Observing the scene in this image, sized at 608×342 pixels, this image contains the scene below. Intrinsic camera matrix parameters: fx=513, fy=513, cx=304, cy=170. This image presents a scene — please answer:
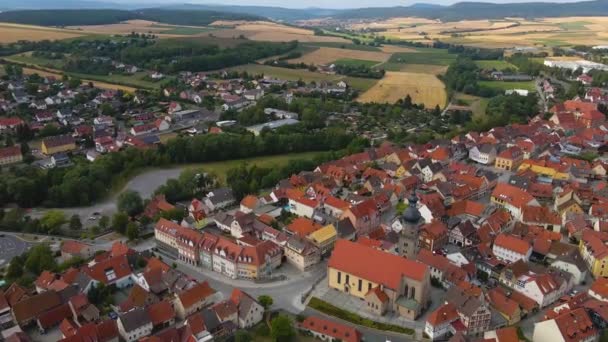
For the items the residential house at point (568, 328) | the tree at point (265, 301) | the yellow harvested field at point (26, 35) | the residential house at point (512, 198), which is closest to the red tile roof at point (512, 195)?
the residential house at point (512, 198)

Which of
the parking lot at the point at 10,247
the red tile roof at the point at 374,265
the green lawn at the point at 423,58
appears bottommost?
the parking lot at the point at 10,247

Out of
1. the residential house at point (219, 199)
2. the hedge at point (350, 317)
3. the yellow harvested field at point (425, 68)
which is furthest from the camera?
the yellow harvested field at point (425, 68)

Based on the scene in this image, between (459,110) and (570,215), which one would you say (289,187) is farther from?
(459,110)

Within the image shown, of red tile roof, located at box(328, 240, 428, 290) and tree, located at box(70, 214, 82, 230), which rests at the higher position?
red tile roof, located at box(328, 240, 428, 290)

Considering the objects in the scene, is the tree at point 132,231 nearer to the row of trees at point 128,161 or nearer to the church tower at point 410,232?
the row of trees at point 128,161

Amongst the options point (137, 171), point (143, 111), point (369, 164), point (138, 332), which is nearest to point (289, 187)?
point (369, 164)

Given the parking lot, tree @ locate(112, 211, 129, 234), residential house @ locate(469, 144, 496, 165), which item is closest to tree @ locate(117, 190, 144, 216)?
tree @ locate(112, 211, 129, 234)

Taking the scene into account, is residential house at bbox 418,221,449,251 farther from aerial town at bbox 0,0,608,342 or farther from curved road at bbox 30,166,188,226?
curved road at bbox 30,166,188,226
